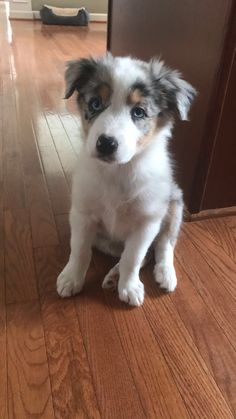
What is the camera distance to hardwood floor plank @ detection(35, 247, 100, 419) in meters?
1.14

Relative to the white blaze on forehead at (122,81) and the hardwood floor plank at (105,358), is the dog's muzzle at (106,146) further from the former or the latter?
the hardwood floor plank at (105,358)

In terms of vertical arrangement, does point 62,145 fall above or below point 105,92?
below

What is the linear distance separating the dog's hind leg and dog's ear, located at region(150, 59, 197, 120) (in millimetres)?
376

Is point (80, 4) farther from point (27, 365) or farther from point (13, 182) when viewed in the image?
point (27, 365)

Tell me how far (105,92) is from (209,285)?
0.86m

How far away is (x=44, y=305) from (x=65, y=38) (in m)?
4.80

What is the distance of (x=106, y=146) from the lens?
111cm

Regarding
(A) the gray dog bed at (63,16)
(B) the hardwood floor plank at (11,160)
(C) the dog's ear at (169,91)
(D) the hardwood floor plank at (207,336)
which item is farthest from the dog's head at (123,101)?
(A) the gray dog bed at (63,16)

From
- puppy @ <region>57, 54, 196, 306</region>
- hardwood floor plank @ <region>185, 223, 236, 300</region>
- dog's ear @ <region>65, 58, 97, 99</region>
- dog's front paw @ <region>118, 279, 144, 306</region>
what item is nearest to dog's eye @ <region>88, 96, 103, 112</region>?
puppy @ <region>57, 54, 196, 306</region>

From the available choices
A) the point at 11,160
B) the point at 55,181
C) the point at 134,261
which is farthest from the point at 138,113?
the point at 11,160

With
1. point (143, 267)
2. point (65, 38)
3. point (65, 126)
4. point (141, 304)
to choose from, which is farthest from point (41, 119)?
point (65, 38)

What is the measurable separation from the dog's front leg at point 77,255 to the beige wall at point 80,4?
610cm

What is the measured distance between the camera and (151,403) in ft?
3.80

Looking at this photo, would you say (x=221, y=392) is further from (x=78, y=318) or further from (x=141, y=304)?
(x=78, y=318)
